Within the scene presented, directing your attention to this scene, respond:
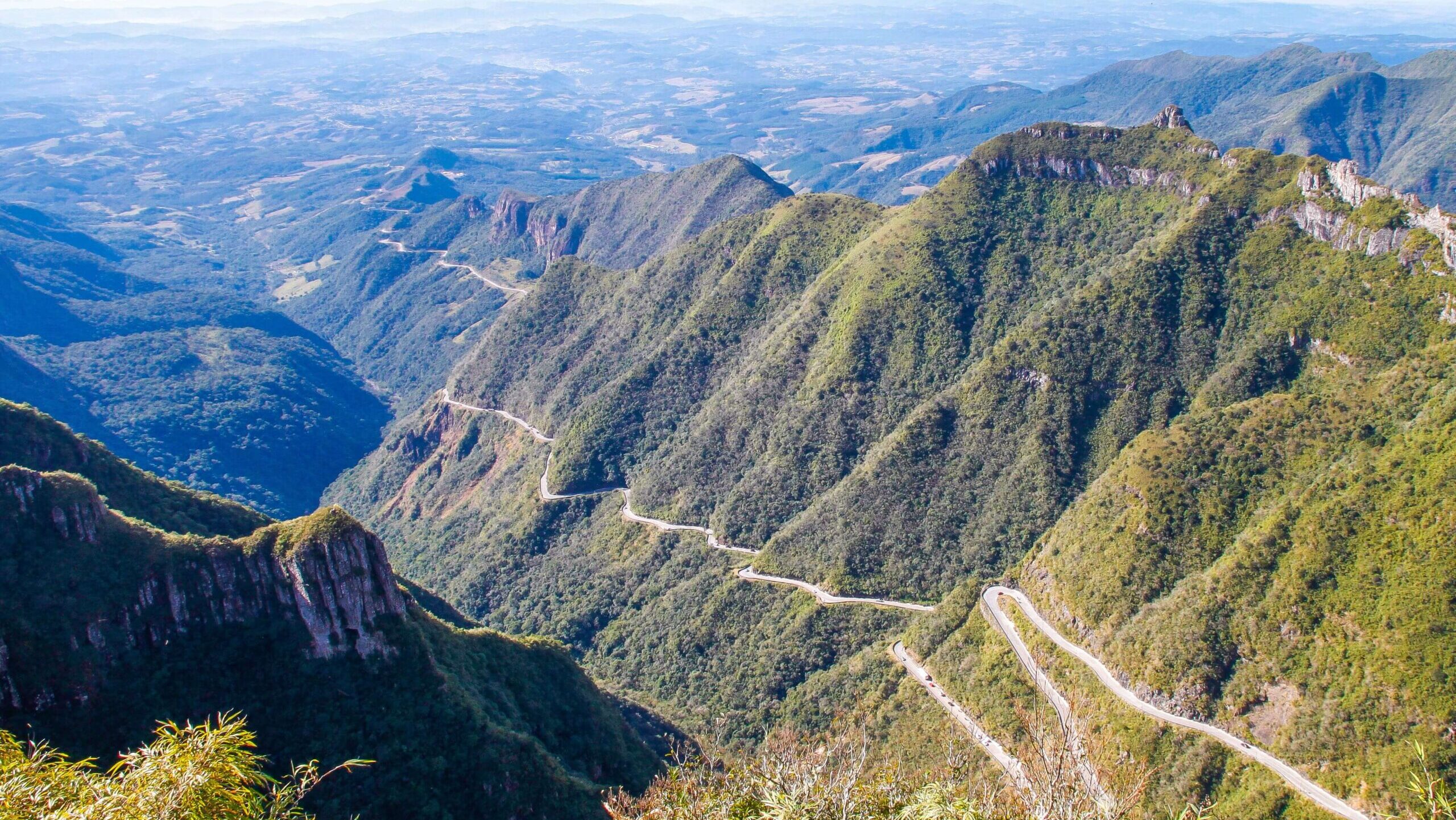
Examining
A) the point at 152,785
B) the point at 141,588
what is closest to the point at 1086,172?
the point at 141,588

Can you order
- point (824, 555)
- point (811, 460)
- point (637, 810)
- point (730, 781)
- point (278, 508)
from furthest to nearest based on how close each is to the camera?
point (278, 508), point (811, 460), point (824, 555), point (637, 810), point (730, 781)

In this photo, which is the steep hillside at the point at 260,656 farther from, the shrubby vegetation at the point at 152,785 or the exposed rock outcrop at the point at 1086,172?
the exposed rock outcrop at the point at 1086,172

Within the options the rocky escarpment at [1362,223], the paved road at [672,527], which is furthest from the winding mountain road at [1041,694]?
the rocky escarpment at [1362,223]

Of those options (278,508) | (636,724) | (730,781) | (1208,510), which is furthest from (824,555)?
(278,508)

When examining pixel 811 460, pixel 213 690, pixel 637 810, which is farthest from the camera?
pixel 811 460

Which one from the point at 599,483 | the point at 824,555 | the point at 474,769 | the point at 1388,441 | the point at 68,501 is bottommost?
the point at 599,483

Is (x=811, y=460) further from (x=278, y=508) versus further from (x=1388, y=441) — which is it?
(x=278, y=508)
